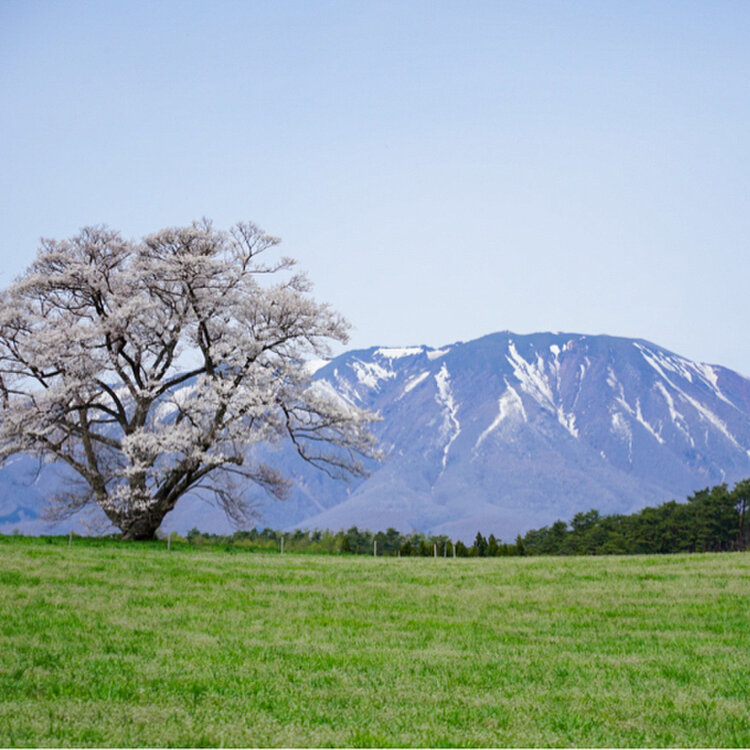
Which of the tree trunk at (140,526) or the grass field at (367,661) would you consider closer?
the grass field at (367,661)

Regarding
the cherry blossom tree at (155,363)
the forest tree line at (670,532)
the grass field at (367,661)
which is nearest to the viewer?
the grass field at (367,661)

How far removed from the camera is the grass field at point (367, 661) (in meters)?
8.71

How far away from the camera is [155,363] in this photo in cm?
4116

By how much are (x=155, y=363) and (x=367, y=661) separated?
31.1m

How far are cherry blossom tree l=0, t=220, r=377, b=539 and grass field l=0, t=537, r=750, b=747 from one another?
1509 cm

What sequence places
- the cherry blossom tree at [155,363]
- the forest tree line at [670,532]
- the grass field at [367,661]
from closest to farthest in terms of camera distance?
the grass field at [367,661] < the cherry blossom tree at [155,363] < the forest tree line at [670,532]

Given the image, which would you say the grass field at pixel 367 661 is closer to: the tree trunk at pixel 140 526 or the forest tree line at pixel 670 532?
the tree trunk at pixel 140 526

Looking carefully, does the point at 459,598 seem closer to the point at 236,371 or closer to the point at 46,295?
the point at 236,371

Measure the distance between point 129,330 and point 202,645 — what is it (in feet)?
93.5

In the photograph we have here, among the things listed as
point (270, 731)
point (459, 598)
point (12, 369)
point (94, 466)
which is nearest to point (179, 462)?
point (94, 466)

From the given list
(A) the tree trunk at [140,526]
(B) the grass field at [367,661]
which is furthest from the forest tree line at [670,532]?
(B) the grass field at [367,661]

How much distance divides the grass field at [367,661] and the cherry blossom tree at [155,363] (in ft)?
49.5

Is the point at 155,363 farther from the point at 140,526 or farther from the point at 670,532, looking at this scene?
the point at 670,532

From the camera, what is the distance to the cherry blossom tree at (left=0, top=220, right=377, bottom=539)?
38.3 metres
